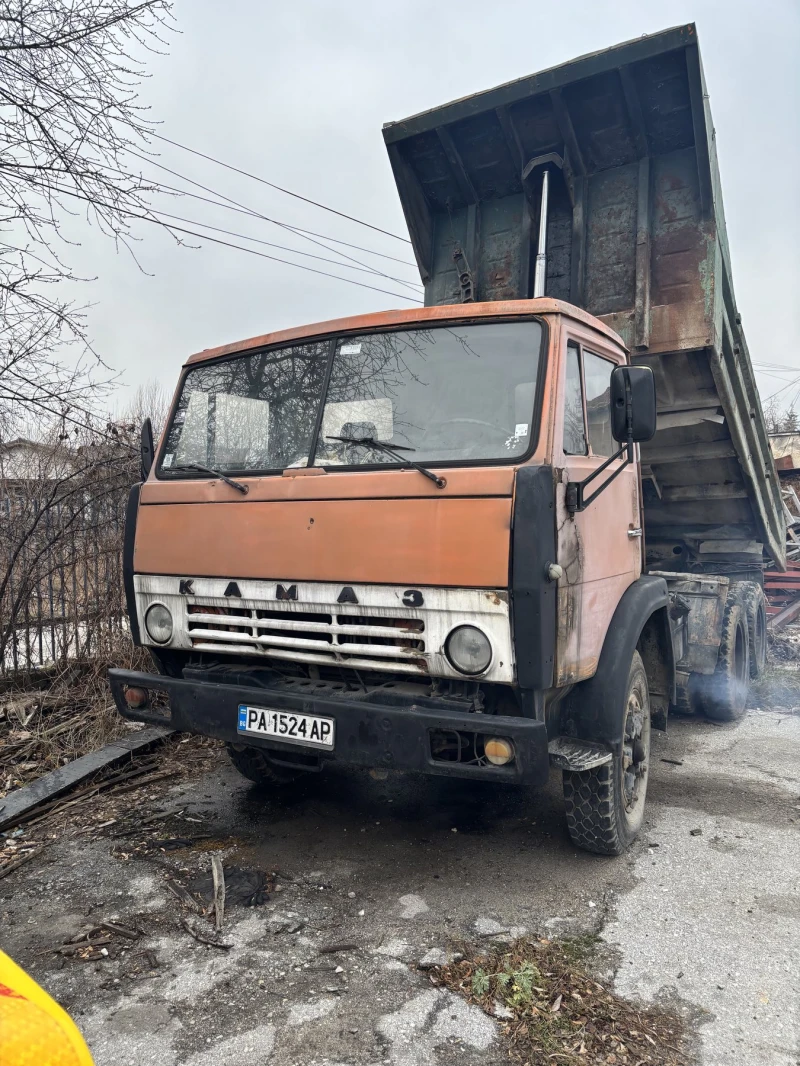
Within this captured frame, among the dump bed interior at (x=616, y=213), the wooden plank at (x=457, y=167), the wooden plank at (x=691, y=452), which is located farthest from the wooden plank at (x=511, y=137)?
the wooden plank at (x=691, y=452)

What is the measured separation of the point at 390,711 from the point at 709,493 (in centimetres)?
419

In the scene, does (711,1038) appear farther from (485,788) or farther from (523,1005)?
(485,788)

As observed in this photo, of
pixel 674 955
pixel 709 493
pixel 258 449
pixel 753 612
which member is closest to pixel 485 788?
pixel 674 955

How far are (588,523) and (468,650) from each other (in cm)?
86

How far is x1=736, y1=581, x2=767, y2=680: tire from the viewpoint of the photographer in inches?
257

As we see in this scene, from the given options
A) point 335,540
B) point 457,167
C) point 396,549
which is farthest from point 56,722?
point 457,167

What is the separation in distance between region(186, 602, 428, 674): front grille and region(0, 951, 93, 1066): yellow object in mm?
1912

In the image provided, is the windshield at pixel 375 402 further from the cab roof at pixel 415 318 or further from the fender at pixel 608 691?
the fender at pixel 608 691

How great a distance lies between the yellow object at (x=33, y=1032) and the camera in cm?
103

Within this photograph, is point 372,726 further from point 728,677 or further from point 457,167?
point 457,167

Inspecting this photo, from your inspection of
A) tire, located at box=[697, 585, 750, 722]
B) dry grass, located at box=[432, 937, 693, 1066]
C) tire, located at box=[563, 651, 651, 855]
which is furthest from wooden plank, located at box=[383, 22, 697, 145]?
dry grass, located at box=[432, 937, 693, 1066]

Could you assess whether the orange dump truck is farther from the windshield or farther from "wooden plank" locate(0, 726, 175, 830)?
"wooden plank" locate(0, 726, 175, 830)

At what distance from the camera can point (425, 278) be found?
5699 millimetres

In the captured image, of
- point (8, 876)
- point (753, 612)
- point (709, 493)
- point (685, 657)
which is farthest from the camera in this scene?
point (753, 612)
